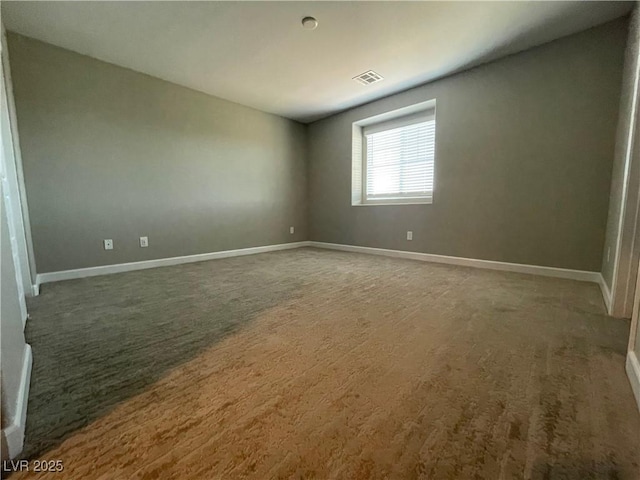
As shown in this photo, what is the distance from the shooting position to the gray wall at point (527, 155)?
8.18 feet

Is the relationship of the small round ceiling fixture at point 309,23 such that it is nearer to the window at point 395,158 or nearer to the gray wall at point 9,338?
the window at point 395,158

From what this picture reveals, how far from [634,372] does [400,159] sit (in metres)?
3.55

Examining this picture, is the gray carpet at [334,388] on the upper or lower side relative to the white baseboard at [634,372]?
lower

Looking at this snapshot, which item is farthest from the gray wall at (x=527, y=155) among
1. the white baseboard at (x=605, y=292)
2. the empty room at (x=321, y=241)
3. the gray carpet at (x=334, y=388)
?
the gray carpet at (x=334, y=388)

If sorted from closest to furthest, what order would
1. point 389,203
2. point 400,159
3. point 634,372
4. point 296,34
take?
point 634,372 < point 296,34 < point 400,159 < point 389,203

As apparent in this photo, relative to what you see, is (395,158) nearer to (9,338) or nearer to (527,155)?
(527,155)

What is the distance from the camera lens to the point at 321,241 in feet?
17.1

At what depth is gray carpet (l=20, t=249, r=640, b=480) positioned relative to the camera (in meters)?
0.77

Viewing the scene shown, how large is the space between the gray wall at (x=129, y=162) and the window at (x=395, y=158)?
1.58 metres

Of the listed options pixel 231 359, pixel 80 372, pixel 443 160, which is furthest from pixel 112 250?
pixel 443 160

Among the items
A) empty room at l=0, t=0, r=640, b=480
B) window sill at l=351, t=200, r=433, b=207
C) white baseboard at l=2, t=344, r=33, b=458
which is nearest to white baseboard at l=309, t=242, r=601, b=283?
empty room at l=0, t=0, r=640, b=480

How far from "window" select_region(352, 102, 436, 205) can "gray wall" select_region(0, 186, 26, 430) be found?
154 inches

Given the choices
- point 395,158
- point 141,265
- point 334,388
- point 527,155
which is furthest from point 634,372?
point 141,265

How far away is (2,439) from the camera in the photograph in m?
0.74
